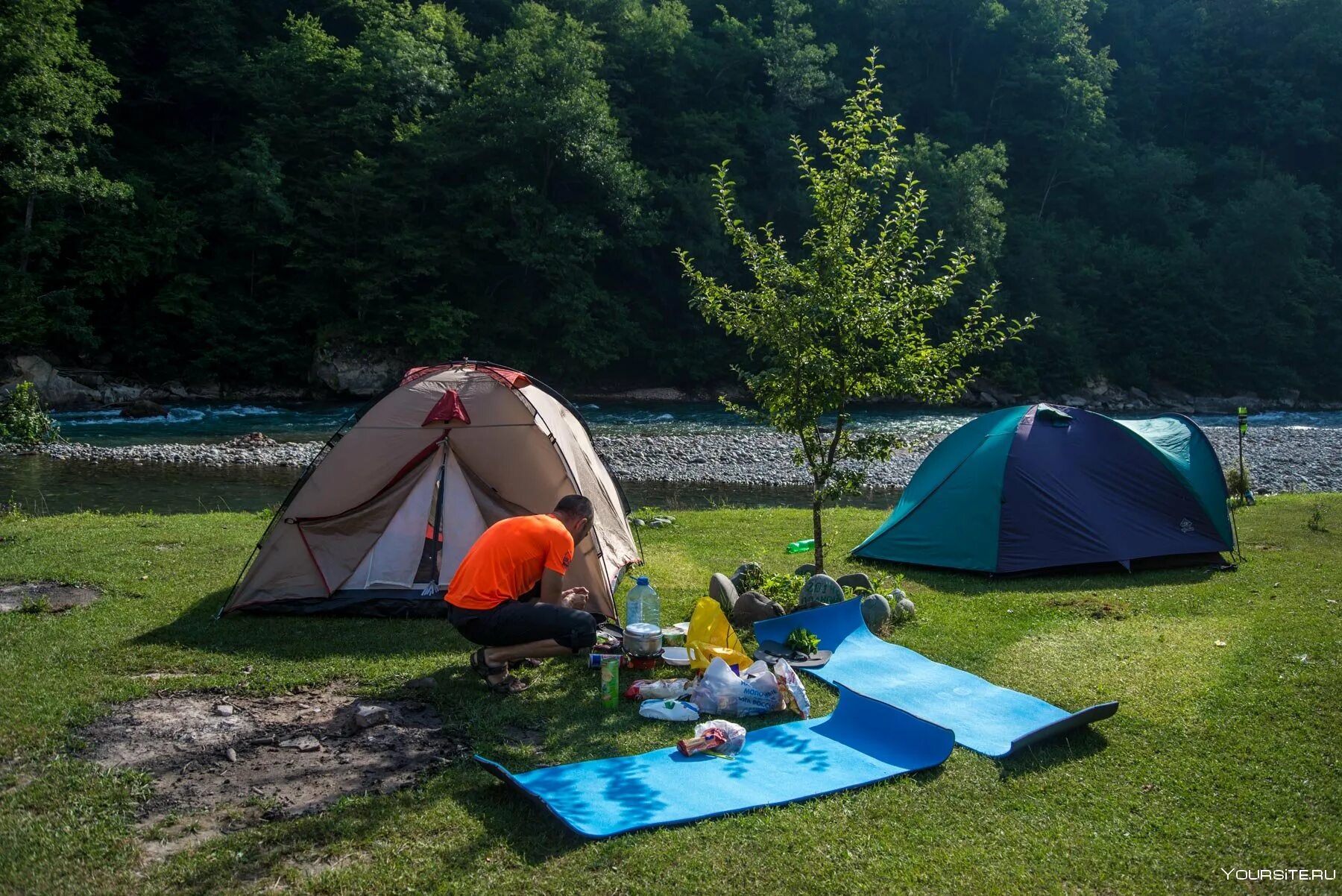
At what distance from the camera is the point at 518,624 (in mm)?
6328

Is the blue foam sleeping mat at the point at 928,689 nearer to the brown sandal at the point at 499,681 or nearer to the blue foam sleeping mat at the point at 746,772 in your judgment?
the blue foam sleeping mat at the point at 746,772

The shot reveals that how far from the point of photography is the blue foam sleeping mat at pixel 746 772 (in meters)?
4.51

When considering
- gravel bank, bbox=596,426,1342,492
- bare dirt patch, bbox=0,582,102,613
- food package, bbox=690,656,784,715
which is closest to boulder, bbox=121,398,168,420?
gravel bank, bbox=596,426,1342,492

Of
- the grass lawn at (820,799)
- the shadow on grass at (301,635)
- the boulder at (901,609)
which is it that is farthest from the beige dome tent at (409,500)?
the boulder at (901,609)

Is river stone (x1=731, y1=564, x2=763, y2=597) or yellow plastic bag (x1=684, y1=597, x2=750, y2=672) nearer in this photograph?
yellow plastic bag (x1=684, y1=597, x2=750, y2=672)

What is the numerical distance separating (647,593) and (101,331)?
110 ft

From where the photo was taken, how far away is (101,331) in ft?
110

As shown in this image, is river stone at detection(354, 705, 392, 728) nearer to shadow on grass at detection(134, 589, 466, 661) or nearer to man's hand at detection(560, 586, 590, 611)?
shadow on grass at detection(134, 589, 466, 661)

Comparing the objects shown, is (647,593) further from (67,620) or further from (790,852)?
(67,620)

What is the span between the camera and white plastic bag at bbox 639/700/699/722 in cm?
578

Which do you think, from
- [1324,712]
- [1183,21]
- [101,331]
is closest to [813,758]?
[1324,712]

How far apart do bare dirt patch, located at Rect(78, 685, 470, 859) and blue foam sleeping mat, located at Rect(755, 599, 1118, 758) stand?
2804 mm

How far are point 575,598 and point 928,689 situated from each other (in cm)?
258

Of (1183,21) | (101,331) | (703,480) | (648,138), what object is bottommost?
(703,480)
